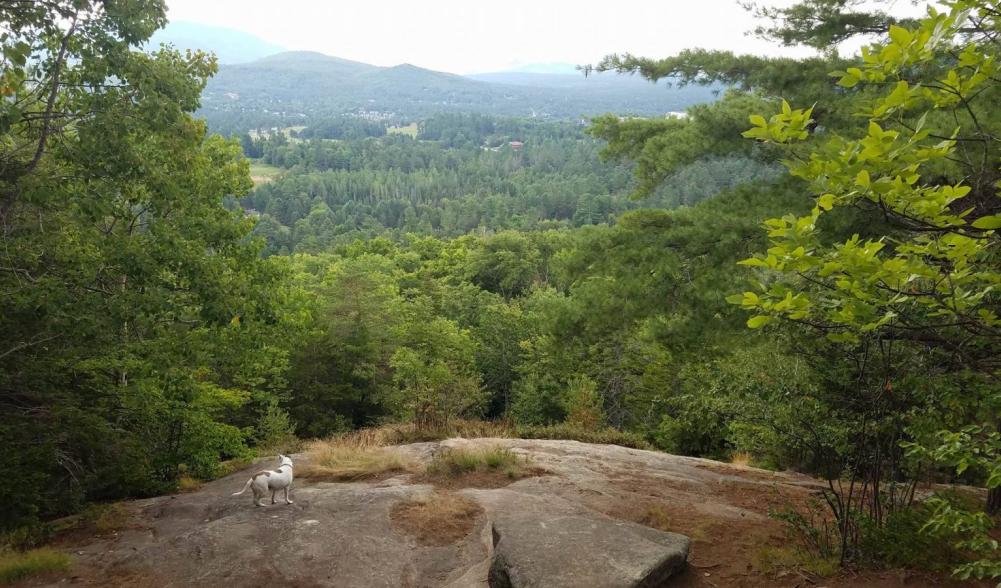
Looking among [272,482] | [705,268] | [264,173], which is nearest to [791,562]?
[705,268]

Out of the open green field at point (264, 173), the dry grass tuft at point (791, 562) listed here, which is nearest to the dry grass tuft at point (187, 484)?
the dry grass tuft at point (791, 562)

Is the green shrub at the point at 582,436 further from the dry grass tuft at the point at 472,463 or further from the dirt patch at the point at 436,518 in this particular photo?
the dirt patch at the point at 436,518

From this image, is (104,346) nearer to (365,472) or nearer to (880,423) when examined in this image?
(365,472)

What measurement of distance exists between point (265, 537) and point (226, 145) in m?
10.1

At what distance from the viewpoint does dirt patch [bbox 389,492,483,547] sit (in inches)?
280

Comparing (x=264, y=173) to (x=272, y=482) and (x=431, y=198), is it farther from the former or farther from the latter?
(x=272, y=482)

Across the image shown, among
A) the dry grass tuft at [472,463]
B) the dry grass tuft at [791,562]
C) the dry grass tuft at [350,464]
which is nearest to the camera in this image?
the dry grass tuft at [791,562]

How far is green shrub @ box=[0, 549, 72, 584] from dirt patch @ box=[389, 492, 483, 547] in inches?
140

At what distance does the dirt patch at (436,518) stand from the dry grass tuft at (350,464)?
1837 mm

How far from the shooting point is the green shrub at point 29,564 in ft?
20.9

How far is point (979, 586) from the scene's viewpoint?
15.3 ft

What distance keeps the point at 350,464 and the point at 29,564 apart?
4.32 meters

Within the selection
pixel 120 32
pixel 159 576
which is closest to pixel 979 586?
pixel 159 576

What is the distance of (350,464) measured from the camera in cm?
→ 1001
